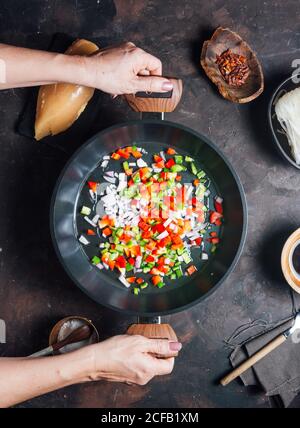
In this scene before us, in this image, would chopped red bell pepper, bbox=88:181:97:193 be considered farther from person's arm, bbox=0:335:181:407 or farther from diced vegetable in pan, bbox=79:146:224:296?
person's arm, bbox=0:335:181:407

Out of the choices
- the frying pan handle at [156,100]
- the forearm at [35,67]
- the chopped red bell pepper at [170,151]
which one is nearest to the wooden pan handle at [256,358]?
the chopped red bell pepper at [170,151]

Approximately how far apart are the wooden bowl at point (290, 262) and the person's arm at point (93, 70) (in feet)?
1.82

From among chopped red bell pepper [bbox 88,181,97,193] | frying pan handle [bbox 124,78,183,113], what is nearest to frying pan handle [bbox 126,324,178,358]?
chopped red bell pepper [bbox 88,181,97,193]

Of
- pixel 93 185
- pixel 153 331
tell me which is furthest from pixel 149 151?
pixel 153 331

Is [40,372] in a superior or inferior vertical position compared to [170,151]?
inferior

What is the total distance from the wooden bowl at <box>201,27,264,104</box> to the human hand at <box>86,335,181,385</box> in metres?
0.75

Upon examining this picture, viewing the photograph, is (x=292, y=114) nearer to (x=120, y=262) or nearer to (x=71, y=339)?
(x=120, y=262)

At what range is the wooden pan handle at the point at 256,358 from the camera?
1.60 m

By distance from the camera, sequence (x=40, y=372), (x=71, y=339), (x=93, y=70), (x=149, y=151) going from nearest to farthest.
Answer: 1. (x=40, y=372)
2. (x=93, y=70)
3. (x=71, y=339)
4. (x=149, y=151)

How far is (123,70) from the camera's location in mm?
1414

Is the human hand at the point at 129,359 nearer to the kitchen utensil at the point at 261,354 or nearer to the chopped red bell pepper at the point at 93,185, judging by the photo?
Answer: the kitchen utensil at the point at 261,354

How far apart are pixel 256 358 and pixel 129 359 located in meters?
0.44

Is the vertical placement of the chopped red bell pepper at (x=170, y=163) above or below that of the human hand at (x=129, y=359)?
above

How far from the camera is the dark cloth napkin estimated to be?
1627 millimetres
